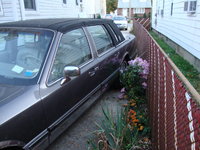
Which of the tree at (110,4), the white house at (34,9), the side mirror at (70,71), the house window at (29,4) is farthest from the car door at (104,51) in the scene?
the tree at (110,4)

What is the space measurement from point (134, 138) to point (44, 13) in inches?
331

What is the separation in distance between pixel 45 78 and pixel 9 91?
41 cm

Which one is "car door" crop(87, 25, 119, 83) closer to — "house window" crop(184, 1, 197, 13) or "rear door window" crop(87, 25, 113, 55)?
"rear door window" crop(87, 25, 113, 55)

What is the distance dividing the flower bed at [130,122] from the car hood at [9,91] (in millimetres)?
1060

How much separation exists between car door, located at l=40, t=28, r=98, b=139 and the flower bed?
47 centimetres

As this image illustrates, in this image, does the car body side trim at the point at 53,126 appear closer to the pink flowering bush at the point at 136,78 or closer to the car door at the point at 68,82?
the car door at the point at 68,82

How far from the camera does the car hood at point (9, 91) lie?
1922 mm

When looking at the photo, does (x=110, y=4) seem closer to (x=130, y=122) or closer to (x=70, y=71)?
(x=130, y=122)

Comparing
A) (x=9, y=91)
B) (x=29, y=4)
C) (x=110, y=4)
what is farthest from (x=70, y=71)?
(x=110, y=4)

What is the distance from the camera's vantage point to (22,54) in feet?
8.82

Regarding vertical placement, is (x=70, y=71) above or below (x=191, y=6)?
below

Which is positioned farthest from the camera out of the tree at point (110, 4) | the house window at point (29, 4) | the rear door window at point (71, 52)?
the tree at point (110, 4)

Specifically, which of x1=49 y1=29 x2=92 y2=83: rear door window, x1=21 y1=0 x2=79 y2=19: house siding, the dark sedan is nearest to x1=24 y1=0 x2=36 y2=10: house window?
x1=21 y1=0 x2=79 y2=19: house siding

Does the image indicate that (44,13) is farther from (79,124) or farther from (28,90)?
(28,90)
